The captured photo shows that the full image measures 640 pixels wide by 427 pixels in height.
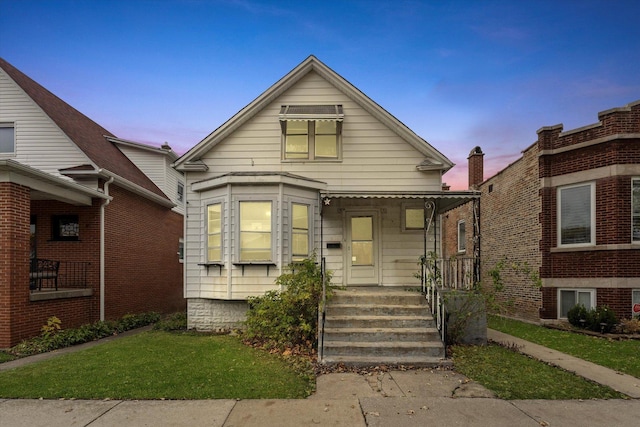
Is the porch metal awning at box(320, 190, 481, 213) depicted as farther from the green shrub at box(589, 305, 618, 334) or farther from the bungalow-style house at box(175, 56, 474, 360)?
the green shrub at box(589, 305, 618, 334)

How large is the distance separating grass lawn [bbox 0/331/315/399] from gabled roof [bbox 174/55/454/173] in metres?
5.40

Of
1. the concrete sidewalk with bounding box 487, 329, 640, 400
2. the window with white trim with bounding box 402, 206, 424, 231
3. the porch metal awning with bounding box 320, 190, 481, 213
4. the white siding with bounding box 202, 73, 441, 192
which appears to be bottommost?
the concrete sidewalk with bounding box 487, 329, 640, 400

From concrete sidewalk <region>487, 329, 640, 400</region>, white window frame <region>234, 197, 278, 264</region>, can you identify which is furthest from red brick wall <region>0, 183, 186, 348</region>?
concrete sidewalk <region>487, 329, 640, 400</region>

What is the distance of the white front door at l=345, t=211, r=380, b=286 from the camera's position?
1023cm

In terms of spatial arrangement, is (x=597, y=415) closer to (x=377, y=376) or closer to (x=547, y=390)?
(x=547, y=390)

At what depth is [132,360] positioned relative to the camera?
672 cm

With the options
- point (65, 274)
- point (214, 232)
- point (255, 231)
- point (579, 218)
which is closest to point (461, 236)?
point (579, 218)

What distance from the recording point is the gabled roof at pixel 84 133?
12039 mm

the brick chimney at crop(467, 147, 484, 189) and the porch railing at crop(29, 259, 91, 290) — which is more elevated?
the brick chimney at crop(467, 147, 484, 189)

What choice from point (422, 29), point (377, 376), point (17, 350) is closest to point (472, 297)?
point (377, 376)

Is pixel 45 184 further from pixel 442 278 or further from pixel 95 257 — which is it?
pixel 442 278

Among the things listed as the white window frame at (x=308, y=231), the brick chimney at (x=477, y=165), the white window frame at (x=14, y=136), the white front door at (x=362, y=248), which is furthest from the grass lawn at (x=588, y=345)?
the white window frame at (x=14, y=136)

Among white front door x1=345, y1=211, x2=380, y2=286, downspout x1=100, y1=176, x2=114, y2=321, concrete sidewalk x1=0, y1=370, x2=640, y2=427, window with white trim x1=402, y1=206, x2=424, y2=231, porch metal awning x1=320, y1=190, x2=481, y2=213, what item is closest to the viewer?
concrete sidewalk x1=0, y1=370, x2=640, y2=427

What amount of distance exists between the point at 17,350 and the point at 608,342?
14185mm
